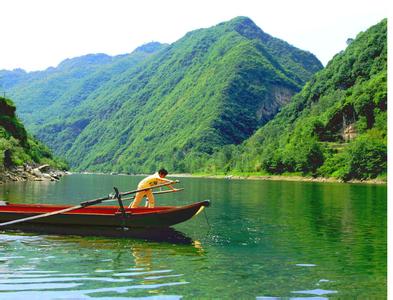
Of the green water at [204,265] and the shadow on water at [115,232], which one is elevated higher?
the shadow on water at [115,232]

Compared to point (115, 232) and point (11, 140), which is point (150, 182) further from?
point (11, 140)

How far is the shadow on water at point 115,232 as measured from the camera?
26.0m

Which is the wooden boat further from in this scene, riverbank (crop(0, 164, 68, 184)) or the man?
riverbank (crop(0, 164, 68, 184))

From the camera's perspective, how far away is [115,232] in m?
27.2

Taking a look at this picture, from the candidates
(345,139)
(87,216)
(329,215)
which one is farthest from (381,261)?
(345,139)

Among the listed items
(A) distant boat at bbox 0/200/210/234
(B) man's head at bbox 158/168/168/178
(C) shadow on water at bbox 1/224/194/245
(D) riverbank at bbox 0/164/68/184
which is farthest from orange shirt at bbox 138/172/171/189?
(D) riverbank at bbox 0/164/68/184

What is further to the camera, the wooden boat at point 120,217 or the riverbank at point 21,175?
the riverbank at point 21,175

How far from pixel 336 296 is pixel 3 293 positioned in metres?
10.1

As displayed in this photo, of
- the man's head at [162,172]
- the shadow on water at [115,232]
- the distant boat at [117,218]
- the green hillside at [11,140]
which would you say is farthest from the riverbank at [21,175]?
the man's head at [162,172]

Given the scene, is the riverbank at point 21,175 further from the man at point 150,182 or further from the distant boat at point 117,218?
the man at point 150,182

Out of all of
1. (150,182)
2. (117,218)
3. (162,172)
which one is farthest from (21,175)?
(162,172)

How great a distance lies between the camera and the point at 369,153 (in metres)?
142

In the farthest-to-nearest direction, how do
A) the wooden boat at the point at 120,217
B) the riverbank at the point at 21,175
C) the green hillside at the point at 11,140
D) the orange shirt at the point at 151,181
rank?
the green hillside at the point at 11,140
the riverbank at the point at 21,175
the orange shirt at the point at 151,181
the wooden boat at the point at 120,217

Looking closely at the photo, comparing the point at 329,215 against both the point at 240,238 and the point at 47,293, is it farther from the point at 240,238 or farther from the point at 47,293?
the point at 47,293
